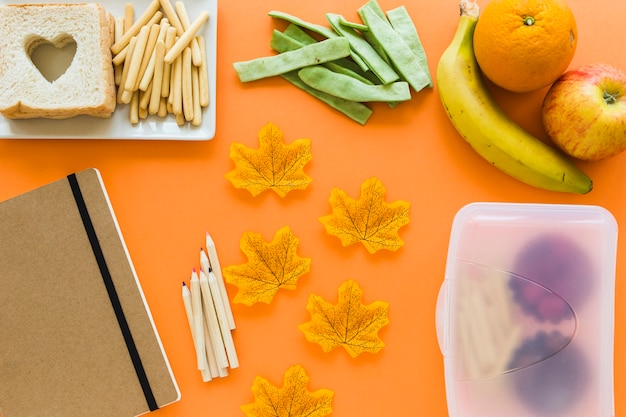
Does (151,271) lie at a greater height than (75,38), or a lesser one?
lesser

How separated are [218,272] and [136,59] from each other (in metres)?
0.30

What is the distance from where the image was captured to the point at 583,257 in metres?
0.70

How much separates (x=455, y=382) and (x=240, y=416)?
29 cm

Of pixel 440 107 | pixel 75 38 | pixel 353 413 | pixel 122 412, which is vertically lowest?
pixel 353 413

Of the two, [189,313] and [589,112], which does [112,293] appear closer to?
[189,313]

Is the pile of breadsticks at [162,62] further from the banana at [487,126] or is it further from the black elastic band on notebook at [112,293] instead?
the banana at [487,126]

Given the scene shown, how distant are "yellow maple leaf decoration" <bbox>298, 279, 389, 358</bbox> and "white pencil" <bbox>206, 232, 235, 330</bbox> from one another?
10 centimetres

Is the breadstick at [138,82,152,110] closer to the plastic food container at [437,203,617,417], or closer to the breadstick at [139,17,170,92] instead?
the breadstick at [139,17,170,92]

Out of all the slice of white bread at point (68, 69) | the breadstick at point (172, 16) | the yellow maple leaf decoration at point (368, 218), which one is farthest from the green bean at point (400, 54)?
the slice of white bread at point (68, 69)

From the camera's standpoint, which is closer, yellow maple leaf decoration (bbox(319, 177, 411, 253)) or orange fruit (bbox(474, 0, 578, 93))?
orange fruit (bbox(474, 0, 578, 93))

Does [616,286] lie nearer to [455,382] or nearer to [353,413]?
[455,382]

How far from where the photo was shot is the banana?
0.70 m

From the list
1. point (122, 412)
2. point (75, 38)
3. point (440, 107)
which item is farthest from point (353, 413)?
point (75, 38)

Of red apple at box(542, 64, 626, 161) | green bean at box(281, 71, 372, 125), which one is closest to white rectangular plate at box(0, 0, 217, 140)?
green bean at box(281, 71, 372, 125)
